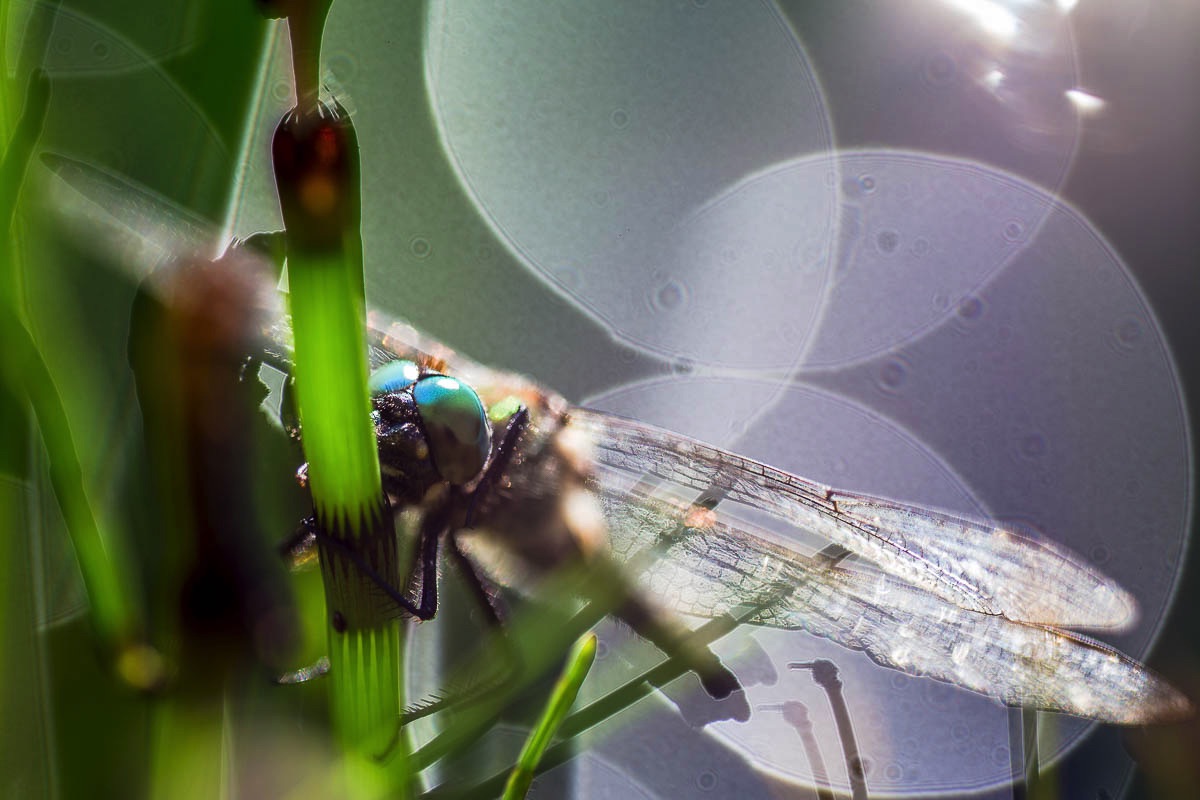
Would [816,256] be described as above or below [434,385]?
above

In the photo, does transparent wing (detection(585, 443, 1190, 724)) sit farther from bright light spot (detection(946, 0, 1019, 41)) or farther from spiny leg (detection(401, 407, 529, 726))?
bright light spot (detection(946, 0, 1019, 41))

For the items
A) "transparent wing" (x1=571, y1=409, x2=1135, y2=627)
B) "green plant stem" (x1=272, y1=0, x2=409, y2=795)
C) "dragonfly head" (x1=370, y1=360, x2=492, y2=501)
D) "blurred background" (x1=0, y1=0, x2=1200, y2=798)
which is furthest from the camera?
"blurred background" (x1=0, y1=0, x2=1200, y2=798)

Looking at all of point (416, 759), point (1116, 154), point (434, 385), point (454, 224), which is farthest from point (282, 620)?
point (1116, 154)

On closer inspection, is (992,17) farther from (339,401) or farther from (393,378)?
(339,401)

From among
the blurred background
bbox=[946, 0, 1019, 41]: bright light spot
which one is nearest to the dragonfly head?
the blurred background

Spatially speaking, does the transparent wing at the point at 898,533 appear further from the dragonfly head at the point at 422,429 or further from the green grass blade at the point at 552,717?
the green grass blade at the point at 552,717

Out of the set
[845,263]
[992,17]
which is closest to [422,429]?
[845,263]

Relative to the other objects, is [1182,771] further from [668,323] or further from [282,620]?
[282,620]
